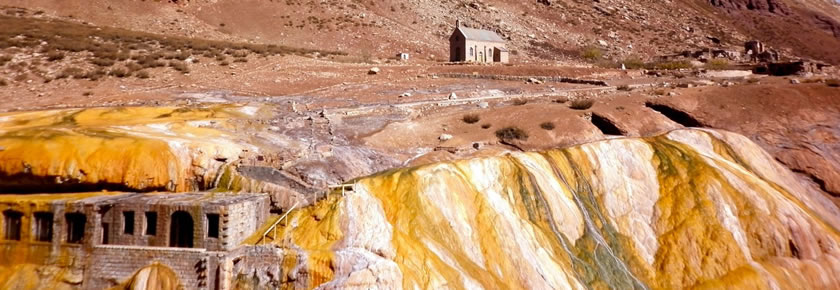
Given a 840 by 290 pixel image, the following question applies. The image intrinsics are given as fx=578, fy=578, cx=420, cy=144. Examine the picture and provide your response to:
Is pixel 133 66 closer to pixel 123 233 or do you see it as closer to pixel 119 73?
pixel 119 73

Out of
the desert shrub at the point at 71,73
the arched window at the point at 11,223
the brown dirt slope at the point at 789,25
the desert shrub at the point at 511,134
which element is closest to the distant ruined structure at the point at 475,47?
the desert shrub at the point at 511,134

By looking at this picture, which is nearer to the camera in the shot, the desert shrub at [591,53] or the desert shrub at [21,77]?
the desert shrub at [21,77]

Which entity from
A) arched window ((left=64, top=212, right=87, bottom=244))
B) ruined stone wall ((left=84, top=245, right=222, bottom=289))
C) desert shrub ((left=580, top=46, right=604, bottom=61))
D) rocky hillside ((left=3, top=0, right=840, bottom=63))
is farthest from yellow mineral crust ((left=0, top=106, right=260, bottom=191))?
desert shrub ((left=580, top=46, right=604, bottom=61))

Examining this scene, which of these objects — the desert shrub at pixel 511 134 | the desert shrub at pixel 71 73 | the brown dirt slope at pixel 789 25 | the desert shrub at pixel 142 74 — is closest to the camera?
the desert shrub at pixel 511 134

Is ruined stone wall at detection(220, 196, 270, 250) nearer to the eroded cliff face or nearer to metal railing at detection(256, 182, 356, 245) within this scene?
metal railing at detection(256, 182, 356, 245)

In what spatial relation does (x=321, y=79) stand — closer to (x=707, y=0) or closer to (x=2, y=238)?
(x=2, y=238)

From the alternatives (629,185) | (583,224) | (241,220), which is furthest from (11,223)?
(629,185)

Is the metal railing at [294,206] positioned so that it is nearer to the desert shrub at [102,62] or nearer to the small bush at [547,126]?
the small bush at [547,126]
